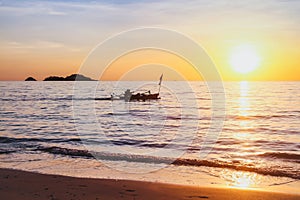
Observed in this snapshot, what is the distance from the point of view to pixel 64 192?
31.3 feet

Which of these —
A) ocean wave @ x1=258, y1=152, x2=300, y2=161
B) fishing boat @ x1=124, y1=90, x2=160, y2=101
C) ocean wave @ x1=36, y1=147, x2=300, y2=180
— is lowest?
ocean wave @ x1=36, y1=147, x2=300, y2=180

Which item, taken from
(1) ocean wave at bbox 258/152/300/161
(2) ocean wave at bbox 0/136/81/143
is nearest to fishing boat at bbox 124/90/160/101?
(2) ocean wave at bbox 0/136/81/143

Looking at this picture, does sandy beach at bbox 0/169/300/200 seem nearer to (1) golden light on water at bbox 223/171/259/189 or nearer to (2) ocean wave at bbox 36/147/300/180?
(1) golden light on water at bbox 223/171/259/189

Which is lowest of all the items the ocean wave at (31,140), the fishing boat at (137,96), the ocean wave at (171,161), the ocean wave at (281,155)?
the ocean wave at (31,140)

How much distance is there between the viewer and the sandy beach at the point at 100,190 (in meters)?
9.36

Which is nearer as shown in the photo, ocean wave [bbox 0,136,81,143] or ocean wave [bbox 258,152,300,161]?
ocean wave [bbox 258,152,300,161]

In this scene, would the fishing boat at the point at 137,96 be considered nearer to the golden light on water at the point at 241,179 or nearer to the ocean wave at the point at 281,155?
the ocean wave at the point at 281,155

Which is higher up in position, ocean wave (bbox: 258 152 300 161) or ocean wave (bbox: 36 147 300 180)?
ocean wave (bbox: 258 152 300 161)

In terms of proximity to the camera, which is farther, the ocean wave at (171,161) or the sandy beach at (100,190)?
the ocean wave at (171,161)

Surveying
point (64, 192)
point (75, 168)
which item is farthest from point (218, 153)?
point (64, 192)

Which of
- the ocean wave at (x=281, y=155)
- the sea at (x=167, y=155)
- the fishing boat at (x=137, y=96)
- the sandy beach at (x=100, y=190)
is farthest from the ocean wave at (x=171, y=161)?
the fishing boat at (x=137, y=96)

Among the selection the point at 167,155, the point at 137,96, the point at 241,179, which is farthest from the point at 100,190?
the point at 137,96

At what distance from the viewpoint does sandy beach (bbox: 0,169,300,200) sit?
30.7ft

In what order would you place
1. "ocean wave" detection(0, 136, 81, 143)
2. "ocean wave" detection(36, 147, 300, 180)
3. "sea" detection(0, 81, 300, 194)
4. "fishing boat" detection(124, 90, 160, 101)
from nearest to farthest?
"sea" detection(0, 81, 300, 194) → "ocean wave" detection(36, 147, 300, 180) → "ocean wave" detection(0, 136, 81, 143) → "fishing boat" detection(124, 90, 160, 101)
